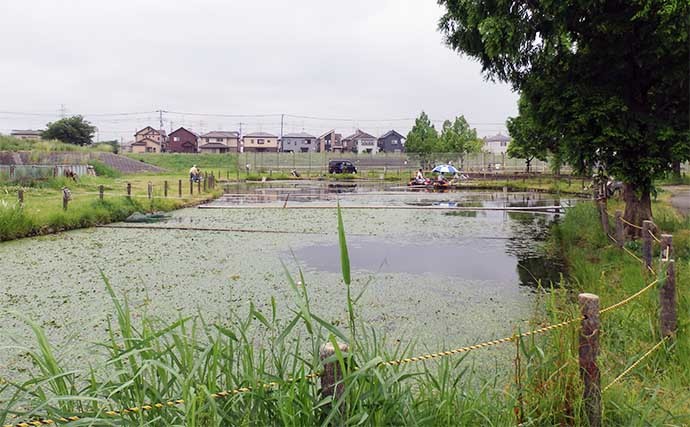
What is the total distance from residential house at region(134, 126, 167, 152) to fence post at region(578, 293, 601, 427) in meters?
60.4

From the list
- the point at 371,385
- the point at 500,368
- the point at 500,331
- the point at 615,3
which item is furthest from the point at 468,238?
the point at 371,385

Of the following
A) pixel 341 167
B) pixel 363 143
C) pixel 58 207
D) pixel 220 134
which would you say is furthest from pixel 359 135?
pixel 58 207

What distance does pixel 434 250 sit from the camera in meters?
7.97

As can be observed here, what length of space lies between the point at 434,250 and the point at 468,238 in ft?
4.64

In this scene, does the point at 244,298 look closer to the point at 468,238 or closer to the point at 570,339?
the point at 570,339

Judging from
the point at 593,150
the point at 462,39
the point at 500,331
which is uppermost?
the point at 462,39

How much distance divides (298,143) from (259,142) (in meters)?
4.47

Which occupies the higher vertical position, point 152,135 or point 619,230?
point 152,135

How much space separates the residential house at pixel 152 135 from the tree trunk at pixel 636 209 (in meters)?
57.1

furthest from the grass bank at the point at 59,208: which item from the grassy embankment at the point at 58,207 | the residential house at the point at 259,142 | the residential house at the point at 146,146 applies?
the residential house at the point at 146,146

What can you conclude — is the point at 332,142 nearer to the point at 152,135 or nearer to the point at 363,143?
the point at 363,143

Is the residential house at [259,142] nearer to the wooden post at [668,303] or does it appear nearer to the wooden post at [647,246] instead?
the wooden post at [647,246]

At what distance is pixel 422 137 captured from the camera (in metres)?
41.9

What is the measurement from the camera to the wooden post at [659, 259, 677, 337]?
9.41 ft
